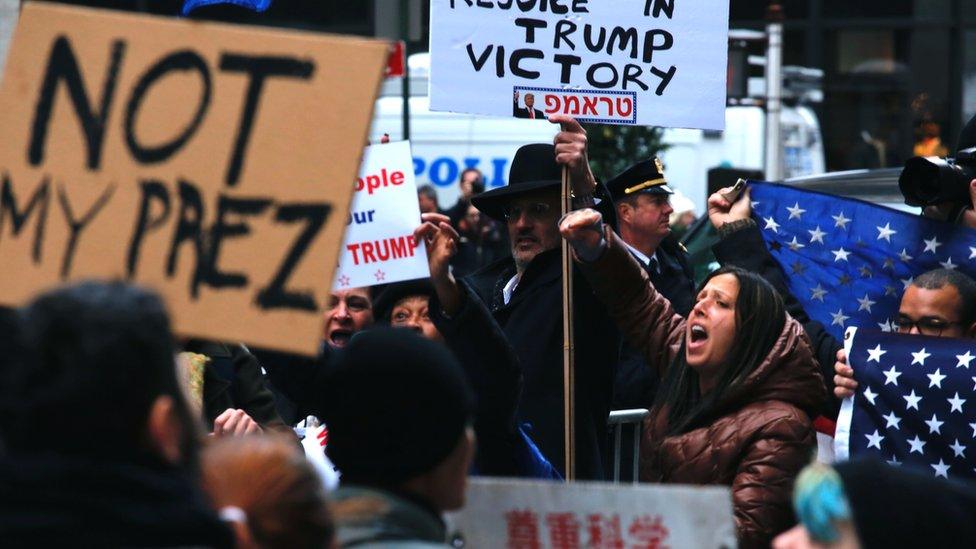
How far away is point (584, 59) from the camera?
5.45 metres

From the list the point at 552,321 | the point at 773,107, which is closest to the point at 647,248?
the point at 552,321

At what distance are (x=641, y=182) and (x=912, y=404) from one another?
8.94 ft

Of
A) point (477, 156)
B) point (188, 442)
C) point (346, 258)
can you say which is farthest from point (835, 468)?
point (477, 156)

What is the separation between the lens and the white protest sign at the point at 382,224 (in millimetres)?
5672

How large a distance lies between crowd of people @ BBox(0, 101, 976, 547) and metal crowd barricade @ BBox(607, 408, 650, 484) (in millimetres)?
192

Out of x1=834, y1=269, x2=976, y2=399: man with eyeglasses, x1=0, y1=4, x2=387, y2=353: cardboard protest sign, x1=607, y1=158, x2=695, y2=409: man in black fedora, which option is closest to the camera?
x1=0, y1=4, x2=387, y2=353: cardboard protest sign

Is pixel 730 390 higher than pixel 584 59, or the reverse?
pixel 584 59

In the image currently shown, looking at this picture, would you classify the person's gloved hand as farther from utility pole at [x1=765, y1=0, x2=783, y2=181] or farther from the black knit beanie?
utility pole at [x1=765, y1=0, x2=783, y2=181]

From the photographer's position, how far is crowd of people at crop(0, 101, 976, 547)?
2.35 metres

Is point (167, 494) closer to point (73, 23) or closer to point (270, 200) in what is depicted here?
point (270, 200)

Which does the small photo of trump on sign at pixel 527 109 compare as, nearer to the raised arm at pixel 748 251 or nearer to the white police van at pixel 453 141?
the raised arm at pixel 748 251

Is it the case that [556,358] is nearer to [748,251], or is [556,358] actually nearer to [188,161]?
[748,251]

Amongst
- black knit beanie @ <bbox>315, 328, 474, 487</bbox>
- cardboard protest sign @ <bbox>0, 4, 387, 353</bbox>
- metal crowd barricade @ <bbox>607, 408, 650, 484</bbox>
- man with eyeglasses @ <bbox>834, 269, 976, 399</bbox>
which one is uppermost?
cardboard protest sign @ <bbox>0, 4, 387, 353</bbox>

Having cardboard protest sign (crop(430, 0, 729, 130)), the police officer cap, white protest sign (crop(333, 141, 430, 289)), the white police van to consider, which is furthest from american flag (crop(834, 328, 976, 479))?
the white police van
